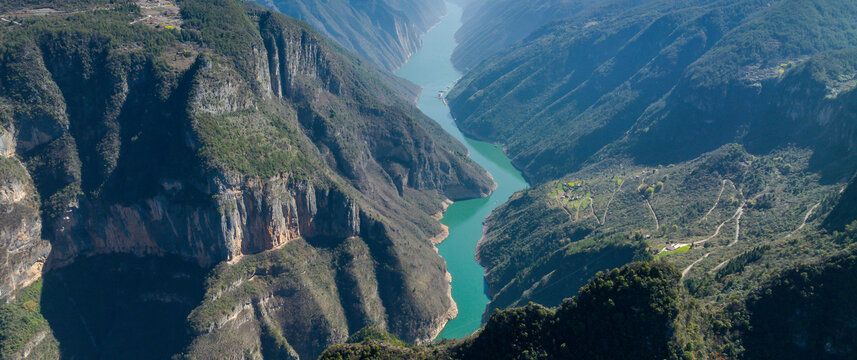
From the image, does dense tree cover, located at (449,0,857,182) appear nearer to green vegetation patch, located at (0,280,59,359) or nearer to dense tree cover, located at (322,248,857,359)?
dense tree cover, located at (322,248,857,359)

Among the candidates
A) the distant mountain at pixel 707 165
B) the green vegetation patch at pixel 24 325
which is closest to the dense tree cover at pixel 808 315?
the distant mountain at pixel 707 165

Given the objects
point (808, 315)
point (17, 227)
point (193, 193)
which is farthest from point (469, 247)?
point (17, 227)

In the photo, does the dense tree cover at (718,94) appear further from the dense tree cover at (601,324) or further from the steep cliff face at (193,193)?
the steep cliff face at (193,193)

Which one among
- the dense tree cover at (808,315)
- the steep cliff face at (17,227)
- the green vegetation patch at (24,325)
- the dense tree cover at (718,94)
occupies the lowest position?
the dense tree cover at (808,315)

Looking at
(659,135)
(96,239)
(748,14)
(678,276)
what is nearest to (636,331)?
(678,276)

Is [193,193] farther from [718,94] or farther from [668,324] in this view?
[718,94]

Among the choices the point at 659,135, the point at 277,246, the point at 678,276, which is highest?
the point at 659,135

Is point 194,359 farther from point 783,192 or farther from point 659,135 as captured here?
point 659,135
